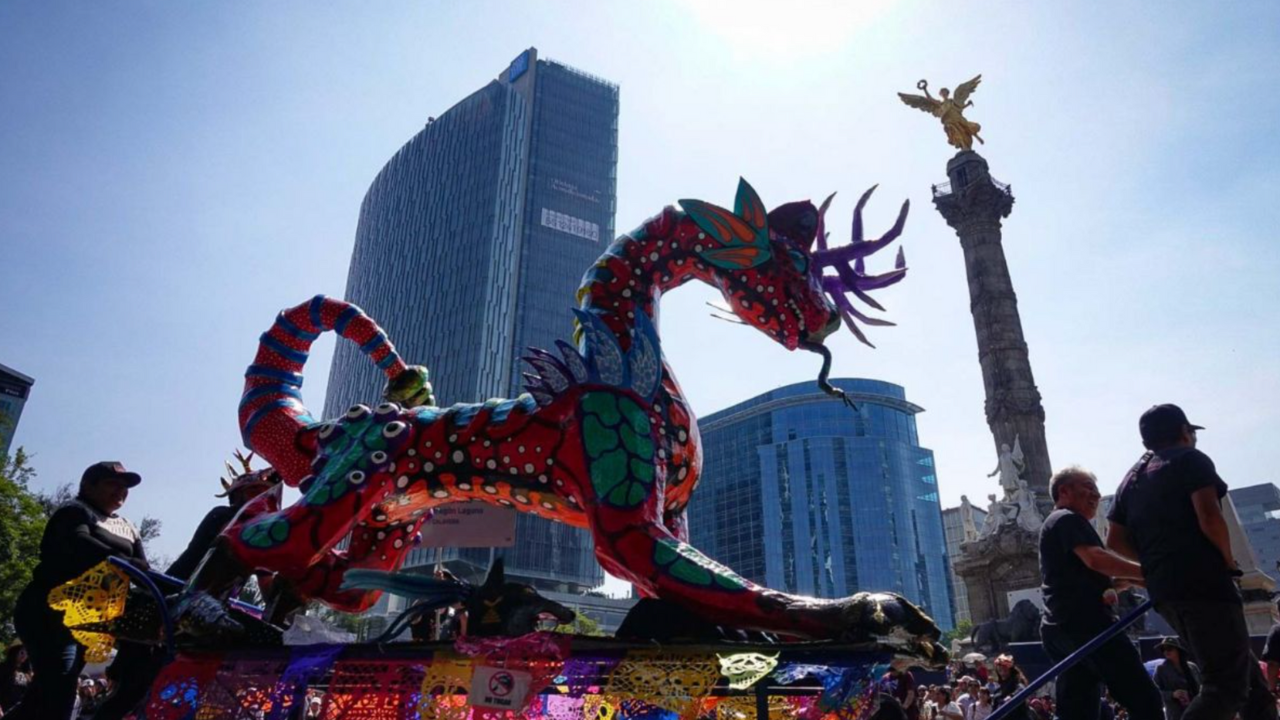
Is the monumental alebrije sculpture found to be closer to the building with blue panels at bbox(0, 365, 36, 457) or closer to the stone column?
the stone column

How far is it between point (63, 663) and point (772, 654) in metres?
3.34

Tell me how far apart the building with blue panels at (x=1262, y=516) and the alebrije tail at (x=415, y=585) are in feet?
282

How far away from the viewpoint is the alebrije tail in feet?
12.3

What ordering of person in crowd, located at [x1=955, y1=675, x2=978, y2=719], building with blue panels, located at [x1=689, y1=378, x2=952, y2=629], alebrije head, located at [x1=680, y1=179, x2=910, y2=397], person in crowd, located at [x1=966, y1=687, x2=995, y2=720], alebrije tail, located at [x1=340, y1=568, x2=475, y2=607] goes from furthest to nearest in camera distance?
building with blue panels, located at [x1=689, y1=378, x2=952, y2=629] < person in crowd, located at [x1=955, y1=675, x2=978, y2=719] < person in crowd, located at [x1=966, y1=687, x2=995, y2=720] < alebrije head, located at [x1=680, y1=179, x2=910, y2=397] < alebrije tail, located at [x1=340, y1=568, x2=475, y2=607]

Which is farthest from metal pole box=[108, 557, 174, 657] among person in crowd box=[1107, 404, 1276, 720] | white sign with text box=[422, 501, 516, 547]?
person in crowd box=[1107, 404, 1276, 720]

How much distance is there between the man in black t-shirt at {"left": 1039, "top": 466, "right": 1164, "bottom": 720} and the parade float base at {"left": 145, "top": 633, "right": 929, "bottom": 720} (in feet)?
2.70

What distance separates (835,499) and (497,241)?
116 ft

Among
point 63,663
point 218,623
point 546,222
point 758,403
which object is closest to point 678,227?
point 218,623

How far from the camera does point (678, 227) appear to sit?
491 cm

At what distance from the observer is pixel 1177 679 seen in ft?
16.7

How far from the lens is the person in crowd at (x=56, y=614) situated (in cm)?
357

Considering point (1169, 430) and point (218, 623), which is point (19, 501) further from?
point (1169, 430)

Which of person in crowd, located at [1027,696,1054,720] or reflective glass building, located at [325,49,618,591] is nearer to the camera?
person in crowd, located at [1027,696,1054,720]

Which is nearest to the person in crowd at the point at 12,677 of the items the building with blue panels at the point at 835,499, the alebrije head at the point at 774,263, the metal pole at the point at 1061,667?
the alebrije head at the point at 774,263
